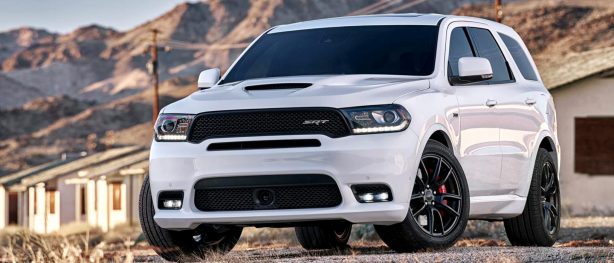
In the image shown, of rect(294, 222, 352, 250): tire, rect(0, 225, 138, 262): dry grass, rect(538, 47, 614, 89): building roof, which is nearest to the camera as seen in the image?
rect(0, 225, 138, 262): dry grass

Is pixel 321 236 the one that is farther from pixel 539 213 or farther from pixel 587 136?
pixel 587 136

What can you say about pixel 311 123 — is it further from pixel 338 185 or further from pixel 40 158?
pixel 40 158

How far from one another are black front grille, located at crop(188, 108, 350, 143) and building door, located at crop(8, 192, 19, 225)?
6228cm

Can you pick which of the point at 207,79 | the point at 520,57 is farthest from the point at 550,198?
the point at 207,79

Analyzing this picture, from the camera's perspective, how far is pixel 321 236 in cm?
1267

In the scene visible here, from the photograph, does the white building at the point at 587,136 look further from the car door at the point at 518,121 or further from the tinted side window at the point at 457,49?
the tinted side window at the point at 457,49

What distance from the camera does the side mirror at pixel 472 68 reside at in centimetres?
1029

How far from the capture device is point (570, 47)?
481 ft

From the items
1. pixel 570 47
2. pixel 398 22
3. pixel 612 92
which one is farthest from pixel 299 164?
pixel 570 47

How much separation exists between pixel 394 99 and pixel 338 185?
73cm

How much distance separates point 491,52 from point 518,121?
0.71 metres

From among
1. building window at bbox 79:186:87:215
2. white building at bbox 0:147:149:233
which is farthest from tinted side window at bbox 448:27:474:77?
building window at bbox 79:186:87:215

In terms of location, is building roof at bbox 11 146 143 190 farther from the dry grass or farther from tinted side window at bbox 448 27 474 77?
tinted side window at bbox 448 27 474 77

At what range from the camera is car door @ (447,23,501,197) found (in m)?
10.4
